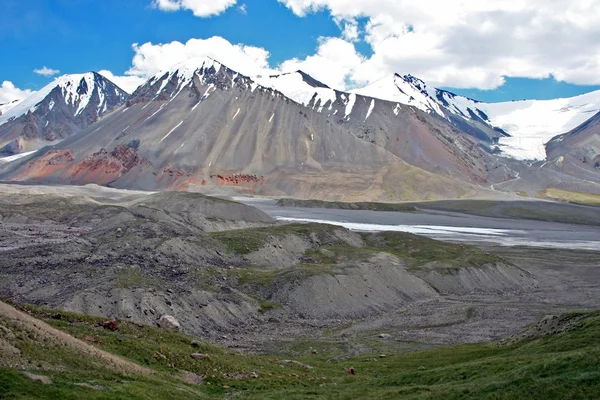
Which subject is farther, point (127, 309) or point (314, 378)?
point (127, 309)

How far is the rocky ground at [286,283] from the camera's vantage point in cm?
5681

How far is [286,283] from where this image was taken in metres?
71.6

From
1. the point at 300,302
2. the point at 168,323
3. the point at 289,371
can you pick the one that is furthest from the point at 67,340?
the point at 300,302

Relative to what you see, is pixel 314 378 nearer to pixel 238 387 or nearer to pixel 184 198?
pixel 238 387

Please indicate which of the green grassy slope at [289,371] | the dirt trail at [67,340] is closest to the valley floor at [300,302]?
the green grassy slope at [289,371]

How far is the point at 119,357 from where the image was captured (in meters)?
31.5

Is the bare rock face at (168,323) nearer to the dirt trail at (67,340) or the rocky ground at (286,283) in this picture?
the rocky ground at (286,283)

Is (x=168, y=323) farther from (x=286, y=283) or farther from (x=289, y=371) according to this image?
(x=286, y=283)

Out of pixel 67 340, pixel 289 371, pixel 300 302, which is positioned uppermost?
pixel 67 340

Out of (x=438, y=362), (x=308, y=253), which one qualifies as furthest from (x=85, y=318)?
(x=308, y=253)

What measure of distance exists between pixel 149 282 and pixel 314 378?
2832 cm

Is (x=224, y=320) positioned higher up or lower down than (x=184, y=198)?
lower down

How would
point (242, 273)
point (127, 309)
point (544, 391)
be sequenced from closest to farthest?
point (544, 391) → point (127, 309) → point (242, 273)

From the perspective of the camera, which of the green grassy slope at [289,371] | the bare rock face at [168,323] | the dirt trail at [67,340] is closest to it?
the green grassy slope at [289,371]
